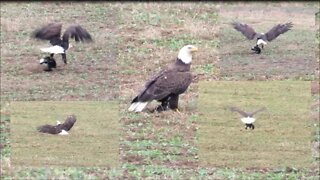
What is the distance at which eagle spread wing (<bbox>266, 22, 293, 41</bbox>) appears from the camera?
14219 millimetres

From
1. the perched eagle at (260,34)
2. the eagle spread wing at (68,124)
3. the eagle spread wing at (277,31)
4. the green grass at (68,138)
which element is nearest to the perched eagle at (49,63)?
the green grass at (68,138)

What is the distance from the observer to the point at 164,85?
40.5 feet

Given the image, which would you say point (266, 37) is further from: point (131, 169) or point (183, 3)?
point (131, 169)

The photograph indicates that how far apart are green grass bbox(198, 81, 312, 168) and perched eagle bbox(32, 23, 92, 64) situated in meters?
1.64

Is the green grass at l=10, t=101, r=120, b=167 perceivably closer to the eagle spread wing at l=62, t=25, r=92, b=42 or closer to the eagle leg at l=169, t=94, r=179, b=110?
the eagle leg at l=169, t=94, r=179, b=110

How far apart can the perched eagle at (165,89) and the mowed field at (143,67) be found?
126mm

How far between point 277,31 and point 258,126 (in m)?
2.58

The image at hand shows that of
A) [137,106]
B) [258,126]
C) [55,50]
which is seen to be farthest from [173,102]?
[55,50]

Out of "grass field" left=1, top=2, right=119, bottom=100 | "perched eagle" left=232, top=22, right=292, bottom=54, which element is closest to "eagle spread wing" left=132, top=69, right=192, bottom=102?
"grass field" left=1, top=2, right=119, bottom=100

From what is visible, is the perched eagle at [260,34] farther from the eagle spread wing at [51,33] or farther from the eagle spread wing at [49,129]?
the eagle spread wing at [49,129]

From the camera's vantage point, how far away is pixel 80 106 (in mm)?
12461

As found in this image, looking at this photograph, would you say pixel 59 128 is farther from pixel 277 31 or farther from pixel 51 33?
pixel 277 31

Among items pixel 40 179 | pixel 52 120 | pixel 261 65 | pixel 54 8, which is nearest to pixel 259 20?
pixel 261 65

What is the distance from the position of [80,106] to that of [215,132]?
5.29 feet
